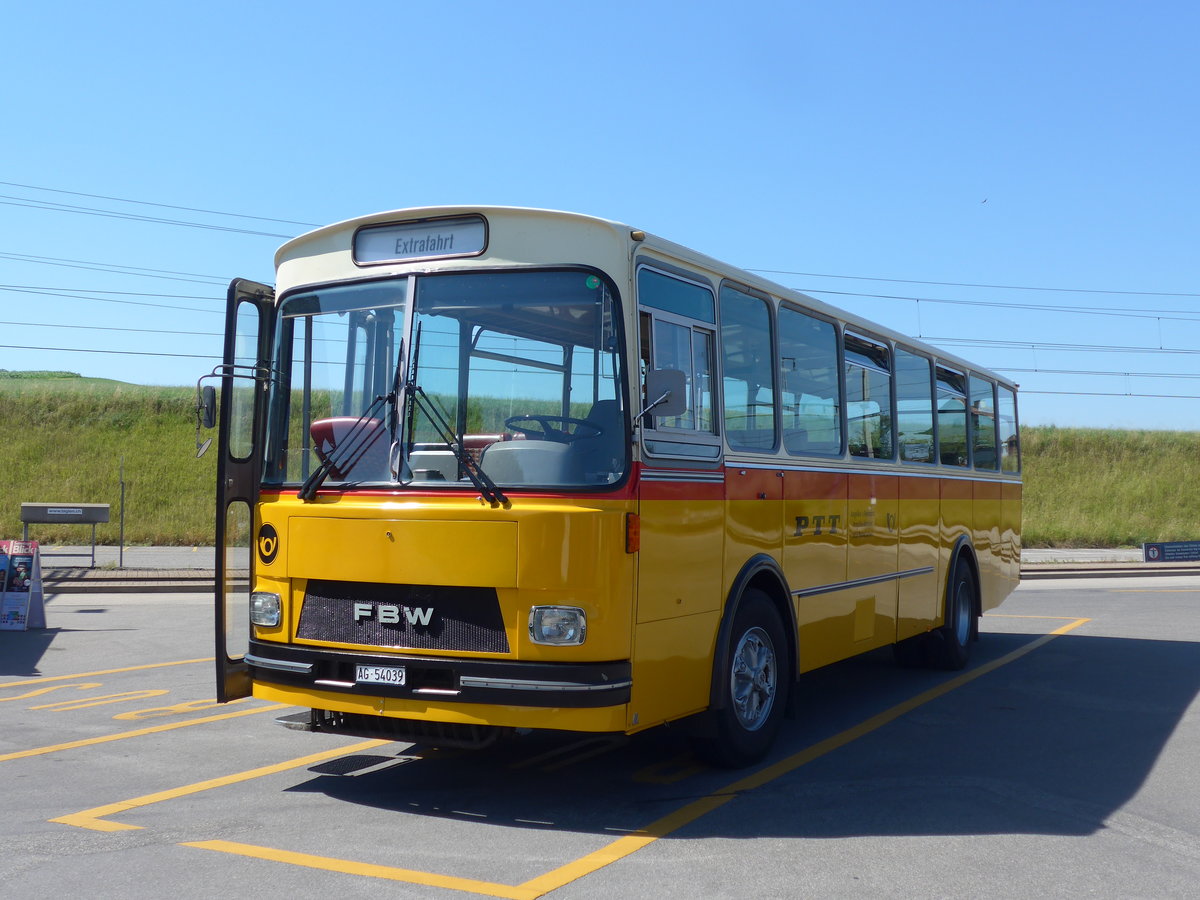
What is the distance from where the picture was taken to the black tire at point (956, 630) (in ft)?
36.1

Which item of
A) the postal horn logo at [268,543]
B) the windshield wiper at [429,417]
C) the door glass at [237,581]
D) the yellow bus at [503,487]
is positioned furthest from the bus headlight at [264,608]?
the windshield wiper at [429,417]

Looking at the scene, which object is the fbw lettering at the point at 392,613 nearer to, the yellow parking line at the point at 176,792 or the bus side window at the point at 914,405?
the yellow parking line at the point at 176,792

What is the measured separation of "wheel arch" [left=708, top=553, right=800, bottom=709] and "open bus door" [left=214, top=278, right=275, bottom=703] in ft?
8.44

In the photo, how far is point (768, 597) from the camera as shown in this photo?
7051 millimetres

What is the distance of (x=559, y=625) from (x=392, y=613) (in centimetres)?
87

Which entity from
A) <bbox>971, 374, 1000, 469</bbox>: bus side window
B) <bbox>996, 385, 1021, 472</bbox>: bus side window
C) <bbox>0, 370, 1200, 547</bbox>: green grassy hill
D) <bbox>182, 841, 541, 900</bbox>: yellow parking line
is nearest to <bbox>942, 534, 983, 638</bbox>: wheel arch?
<bbox>971, 374, 1000, 469</bbox>: bus side window

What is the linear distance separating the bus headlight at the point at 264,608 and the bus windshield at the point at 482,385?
0.69 meters

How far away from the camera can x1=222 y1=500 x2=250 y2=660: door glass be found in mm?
6406

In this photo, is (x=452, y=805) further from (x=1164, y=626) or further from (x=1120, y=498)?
(x=1120, y=498)

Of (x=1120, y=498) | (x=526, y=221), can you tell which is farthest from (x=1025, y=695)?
(x=1120, y=498)

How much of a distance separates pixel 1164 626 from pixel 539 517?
12.5m

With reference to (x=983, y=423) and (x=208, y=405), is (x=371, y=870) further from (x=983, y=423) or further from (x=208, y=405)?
(x=983, y=423)

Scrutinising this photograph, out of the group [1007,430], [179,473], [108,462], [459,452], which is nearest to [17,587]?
[459,452]

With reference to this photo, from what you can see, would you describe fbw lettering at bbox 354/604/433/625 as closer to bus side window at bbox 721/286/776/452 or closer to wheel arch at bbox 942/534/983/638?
bus side window at bbox 721/286/776/452
